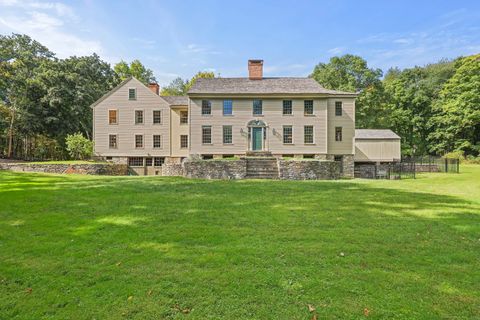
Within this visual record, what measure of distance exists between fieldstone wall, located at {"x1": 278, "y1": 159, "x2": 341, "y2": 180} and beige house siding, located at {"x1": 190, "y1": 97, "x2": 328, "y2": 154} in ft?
21.4

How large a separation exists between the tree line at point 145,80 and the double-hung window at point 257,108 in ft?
59.6

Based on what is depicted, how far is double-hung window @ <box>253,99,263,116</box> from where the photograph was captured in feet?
75.1

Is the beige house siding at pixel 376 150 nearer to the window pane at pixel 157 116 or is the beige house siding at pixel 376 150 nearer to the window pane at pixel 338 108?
the window pane at pixel 338 108

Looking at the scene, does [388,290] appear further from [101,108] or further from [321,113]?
[101,108]

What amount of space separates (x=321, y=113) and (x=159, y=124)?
559 inches

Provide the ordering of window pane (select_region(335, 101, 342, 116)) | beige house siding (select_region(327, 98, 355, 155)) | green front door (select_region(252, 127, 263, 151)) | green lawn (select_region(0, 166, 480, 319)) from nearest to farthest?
green lawn (select_region(0, 166, 480, 319))
green front door (select_region(252, 127, 263, 151))
beige house siding (select_region(327, 98, 355, 155))
window pane (select_region(335, 101, 342, 116))

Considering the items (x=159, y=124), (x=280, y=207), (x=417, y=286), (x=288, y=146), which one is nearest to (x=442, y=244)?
(x=417, y=286)

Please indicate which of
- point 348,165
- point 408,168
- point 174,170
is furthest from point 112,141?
point 408,168

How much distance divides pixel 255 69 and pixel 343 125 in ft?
29.7

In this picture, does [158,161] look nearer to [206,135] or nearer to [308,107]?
[206,135]

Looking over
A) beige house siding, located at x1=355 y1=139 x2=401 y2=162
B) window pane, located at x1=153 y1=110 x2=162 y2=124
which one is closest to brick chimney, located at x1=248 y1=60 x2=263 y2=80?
window pane, located at x1=153 y1=110 x2=162 y2=124

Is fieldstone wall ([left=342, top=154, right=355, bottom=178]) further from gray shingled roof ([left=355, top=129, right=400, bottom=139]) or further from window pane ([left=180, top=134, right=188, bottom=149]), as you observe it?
window pane ([left=180, top=134, right=188, bottom=149])

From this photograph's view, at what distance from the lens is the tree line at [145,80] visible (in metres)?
30.2

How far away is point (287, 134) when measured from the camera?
22.9 m
